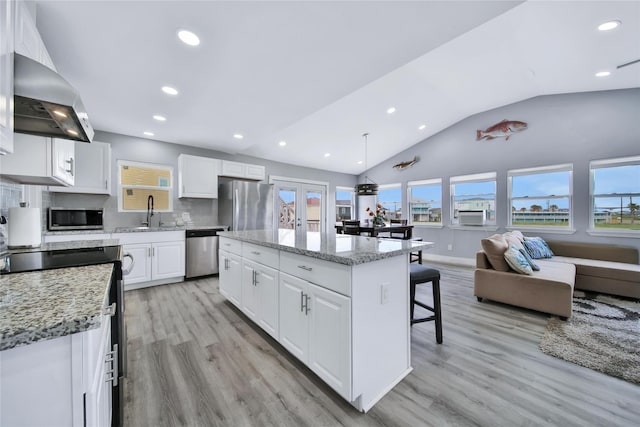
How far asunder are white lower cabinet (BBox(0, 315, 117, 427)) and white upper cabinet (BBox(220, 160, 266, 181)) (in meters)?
4.45

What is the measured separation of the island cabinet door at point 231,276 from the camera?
2637mm

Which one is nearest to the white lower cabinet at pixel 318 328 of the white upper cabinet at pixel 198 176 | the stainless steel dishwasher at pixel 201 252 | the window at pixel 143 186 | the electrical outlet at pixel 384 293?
the electrical outlet at pixel 384 293

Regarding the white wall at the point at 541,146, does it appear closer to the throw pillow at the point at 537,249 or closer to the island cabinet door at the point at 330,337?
the throw pillow at the point at 537,249

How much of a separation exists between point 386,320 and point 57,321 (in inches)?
59.9

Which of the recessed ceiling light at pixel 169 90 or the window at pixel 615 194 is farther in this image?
the window at pixel 615 194

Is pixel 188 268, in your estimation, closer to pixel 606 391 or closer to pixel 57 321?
pixel 57 321

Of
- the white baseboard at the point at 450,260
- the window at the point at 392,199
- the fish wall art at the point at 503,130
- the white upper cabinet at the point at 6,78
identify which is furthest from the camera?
the window at the point at 392,199

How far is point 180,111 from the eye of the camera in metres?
3.11

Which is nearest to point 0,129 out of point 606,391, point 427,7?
point 427,7

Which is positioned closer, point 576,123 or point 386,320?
point 386,320

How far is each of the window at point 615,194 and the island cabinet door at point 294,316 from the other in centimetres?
536

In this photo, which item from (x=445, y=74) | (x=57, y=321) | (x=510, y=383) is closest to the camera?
(x=57, y=321)

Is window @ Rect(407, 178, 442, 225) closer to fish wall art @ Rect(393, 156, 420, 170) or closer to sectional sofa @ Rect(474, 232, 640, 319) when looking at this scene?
fish wall art @ Rect(393, 156, 420, 170)

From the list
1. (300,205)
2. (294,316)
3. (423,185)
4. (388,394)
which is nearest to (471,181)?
(423,185)
